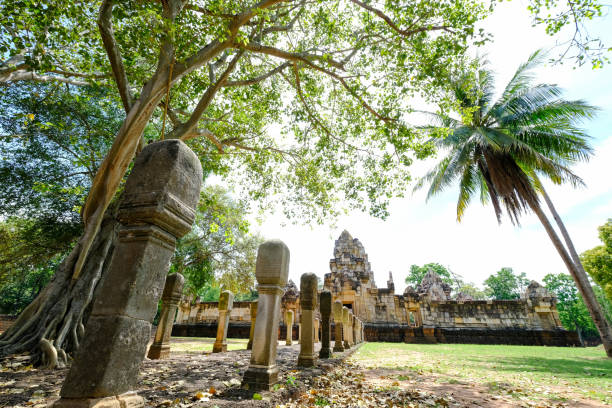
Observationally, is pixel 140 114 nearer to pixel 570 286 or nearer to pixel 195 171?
pixel 195 171

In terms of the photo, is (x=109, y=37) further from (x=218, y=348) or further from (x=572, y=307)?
(x=572, y=307)

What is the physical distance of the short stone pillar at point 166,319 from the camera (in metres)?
5.76

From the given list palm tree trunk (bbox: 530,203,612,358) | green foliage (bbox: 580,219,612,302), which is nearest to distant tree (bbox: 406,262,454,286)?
green foliage (bbox: 580,219,612,302)

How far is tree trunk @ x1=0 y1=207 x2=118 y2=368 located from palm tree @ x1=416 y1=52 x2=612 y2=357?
12708 millimetres

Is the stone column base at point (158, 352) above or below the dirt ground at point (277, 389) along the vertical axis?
above

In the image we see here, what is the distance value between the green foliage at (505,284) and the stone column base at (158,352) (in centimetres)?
5914

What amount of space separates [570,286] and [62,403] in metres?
64.6

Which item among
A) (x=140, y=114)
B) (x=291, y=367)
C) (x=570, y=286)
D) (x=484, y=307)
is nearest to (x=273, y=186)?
(x=140, y=114)

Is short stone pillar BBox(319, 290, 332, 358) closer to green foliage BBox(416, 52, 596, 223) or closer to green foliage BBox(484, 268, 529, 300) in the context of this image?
green foliage BBox(416, 52, 596, 223)

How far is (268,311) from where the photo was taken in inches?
141

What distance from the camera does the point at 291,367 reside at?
4.96 meters

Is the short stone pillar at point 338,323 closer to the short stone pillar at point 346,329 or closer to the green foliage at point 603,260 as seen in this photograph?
the short stone pillar at point 346,329

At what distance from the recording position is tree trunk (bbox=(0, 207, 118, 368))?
4.98 meters

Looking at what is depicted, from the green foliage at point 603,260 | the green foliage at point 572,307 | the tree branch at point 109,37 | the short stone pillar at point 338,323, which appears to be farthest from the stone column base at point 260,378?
the green foliage at point 572,307
